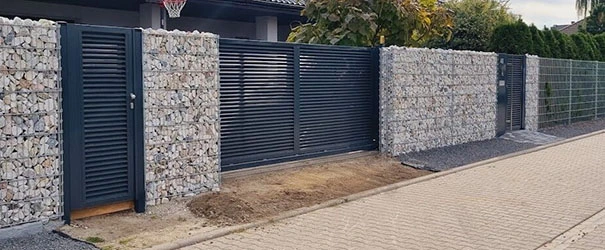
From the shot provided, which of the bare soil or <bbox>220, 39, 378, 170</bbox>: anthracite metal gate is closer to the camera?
the bare soil

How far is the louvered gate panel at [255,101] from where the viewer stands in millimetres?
8727

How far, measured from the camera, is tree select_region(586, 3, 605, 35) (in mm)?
51812

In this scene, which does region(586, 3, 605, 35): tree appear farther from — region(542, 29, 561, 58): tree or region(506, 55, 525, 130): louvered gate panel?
region(506, 55, 525, 130): louvered gate panel

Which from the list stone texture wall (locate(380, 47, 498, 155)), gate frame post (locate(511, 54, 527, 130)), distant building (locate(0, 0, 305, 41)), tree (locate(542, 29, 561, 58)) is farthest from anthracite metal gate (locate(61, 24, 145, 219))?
tree (locate(542, 29, 561, 58))

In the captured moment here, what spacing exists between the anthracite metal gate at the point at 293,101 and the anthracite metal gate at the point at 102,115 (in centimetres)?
174

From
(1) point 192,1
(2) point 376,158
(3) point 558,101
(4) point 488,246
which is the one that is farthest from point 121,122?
(3) point 558,101

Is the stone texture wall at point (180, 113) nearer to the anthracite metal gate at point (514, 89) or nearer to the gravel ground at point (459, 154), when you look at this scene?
the gravel ground at point (459, 154)

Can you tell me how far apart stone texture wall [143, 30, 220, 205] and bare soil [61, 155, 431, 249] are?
0.27 metres

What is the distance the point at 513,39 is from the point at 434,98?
7.70 m

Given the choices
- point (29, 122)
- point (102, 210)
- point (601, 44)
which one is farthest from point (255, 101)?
point (601, 44)

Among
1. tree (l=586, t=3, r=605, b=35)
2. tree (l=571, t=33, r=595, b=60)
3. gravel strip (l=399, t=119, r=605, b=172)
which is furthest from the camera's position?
tree (l=586, t=3, r=605, b=35)

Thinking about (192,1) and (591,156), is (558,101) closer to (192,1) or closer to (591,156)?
(591,156)

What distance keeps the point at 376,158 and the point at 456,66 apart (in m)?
3.17

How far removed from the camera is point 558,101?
61.6 ft
